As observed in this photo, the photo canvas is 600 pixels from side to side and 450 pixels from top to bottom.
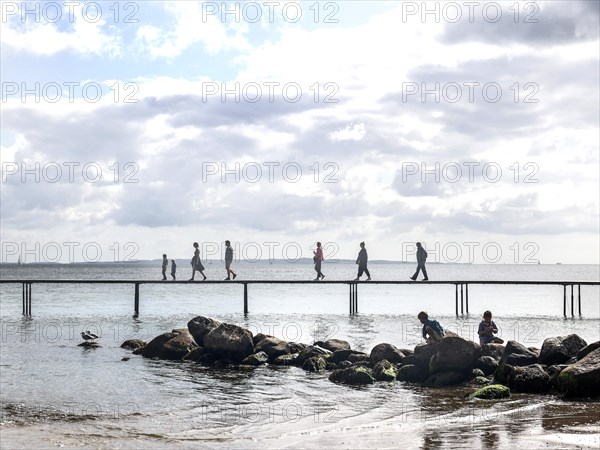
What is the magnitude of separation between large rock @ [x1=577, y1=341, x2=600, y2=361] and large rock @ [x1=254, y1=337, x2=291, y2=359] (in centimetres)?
858

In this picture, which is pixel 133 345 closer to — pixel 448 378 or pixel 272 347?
pixel 272 347

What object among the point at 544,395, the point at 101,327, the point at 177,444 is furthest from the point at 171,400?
the point at 101,327

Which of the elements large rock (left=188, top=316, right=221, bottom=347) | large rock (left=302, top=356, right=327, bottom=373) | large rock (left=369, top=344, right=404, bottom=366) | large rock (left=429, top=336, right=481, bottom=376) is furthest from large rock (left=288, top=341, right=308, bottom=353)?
large rock (left=429, top=336, right=481, bottom=376)

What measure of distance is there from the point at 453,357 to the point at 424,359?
87 cm

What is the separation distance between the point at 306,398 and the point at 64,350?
39.8ft

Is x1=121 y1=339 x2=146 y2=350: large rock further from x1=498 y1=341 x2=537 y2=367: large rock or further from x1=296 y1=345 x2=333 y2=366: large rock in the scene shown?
x1=498 y1=341 x2=537 y2=367: large rock

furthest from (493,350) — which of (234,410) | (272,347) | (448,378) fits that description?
(234,410)

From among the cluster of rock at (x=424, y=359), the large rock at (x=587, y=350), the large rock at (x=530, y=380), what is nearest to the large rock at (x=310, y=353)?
the cluster of rock at (x=424, y=359)

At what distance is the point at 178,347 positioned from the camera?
902 inches

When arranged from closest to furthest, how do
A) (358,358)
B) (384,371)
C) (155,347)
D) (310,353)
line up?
1. (384,371)
2. (358,358)
3. (310,353)
4. (155,347)

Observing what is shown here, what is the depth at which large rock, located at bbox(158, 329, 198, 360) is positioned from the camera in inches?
894

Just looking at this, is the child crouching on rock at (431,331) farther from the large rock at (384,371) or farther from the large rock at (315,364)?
the large rock at (315,364)

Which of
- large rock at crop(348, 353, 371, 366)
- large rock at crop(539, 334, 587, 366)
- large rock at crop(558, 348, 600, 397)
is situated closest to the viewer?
large rock at crop(558, 348, 600, 397)

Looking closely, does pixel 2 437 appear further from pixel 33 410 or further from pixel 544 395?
pixel 544 395
